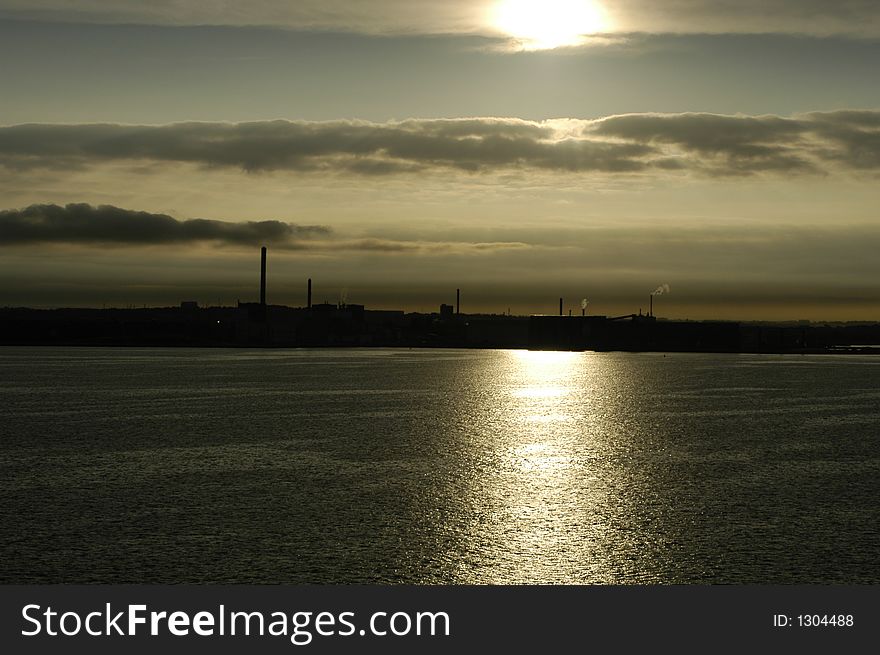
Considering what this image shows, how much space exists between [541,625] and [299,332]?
154314 millimetres

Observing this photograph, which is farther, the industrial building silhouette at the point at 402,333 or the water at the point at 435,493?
the industrial building silhouette at the point at 402,333

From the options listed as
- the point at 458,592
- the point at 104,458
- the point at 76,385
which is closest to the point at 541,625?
the point at 458,592

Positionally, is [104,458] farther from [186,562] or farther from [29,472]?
[186,562]

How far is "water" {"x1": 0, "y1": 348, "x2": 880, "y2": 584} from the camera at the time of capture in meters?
11.5

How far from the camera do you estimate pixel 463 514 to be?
14.8 meters

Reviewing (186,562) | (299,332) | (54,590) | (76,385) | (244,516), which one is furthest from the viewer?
(299,332)

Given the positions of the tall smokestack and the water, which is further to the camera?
the tall smokestack

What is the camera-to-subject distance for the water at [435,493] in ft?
37.7

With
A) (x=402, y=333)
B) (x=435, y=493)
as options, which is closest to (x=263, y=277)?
(x=402, y=333)

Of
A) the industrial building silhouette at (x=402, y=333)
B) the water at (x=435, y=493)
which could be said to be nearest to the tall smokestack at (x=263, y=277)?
the industrial building silhouette at (x=402, y=333)

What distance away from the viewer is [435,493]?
1678 centimetres

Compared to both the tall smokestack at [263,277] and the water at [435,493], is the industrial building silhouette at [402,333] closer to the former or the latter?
the tall smokestack at [263,277]

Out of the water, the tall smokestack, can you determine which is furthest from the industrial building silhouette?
the water

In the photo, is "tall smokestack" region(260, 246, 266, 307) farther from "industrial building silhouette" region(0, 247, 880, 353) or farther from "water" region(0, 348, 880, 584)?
"water" region(0, 348, 880, 584)
